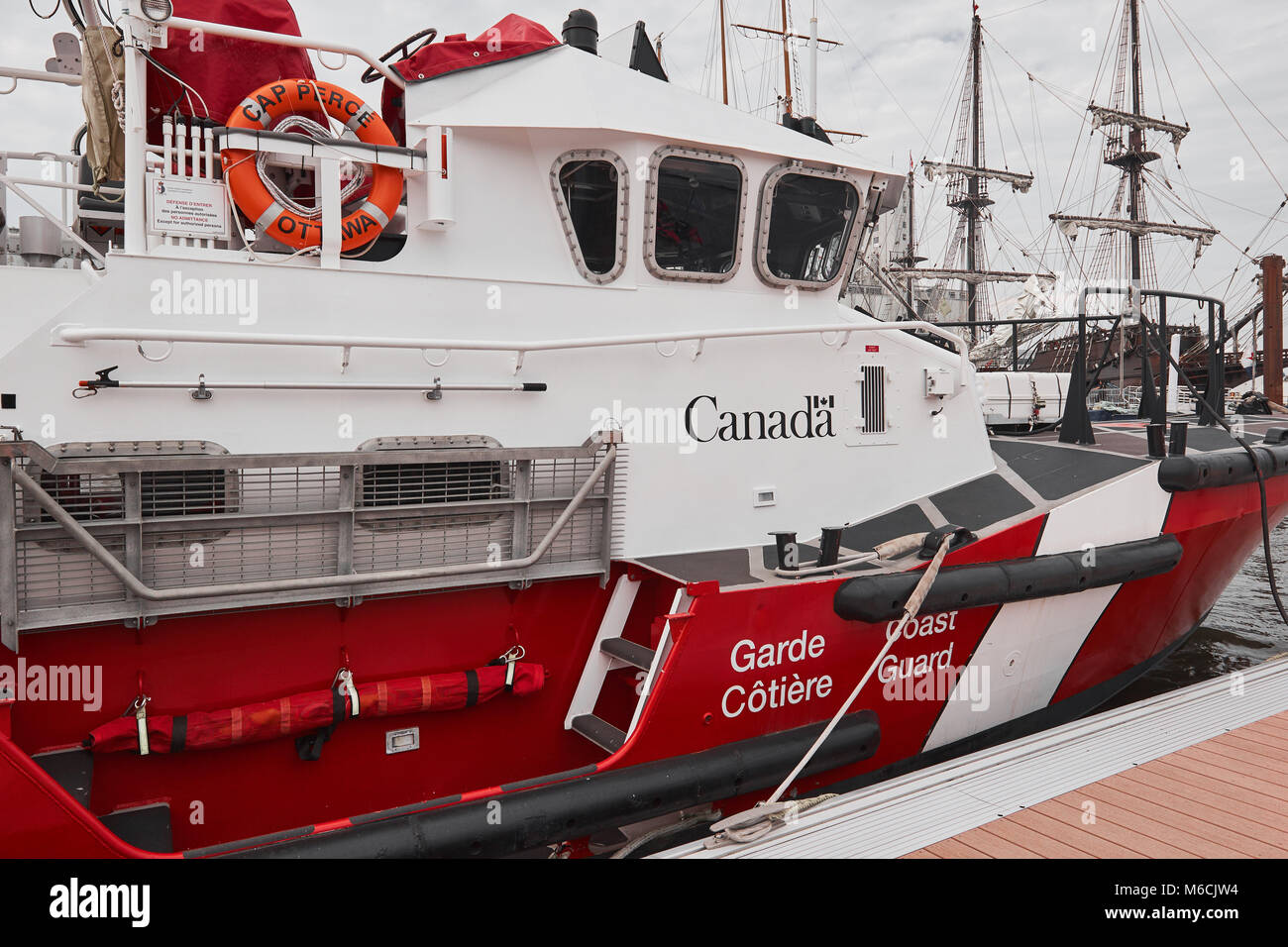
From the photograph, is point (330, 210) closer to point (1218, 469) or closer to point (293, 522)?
point (293, 522)

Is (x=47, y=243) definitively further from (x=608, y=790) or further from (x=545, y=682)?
(x=608, y=790)

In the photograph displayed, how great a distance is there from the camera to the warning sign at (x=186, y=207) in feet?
10.8

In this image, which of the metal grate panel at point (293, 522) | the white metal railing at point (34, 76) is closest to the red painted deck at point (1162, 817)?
the metal grate panel at point (293, 522)

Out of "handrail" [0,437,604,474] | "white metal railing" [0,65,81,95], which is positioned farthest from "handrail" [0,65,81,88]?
"handrail" [0,437,604,474]

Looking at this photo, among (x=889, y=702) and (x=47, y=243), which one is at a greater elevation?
(x=47, y=243)

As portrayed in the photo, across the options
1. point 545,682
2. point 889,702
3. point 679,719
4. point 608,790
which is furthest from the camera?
point 889,702

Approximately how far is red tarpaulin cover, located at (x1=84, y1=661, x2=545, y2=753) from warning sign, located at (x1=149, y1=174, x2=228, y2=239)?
6.46 feet

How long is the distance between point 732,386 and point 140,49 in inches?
117

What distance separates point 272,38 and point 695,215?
6.82 feet

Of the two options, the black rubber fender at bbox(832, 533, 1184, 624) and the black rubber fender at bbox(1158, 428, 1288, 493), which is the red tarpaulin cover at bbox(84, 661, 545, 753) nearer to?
the black rubber fender at bbox(832, 533, 1184, 624)

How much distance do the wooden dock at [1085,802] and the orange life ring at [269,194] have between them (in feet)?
9.74

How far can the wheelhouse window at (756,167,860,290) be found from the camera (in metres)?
4.43
